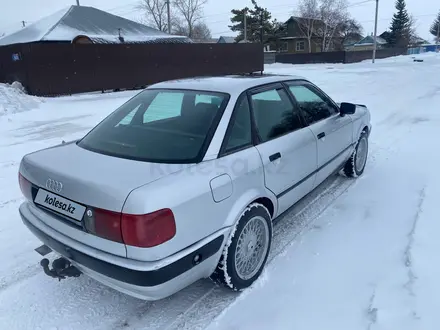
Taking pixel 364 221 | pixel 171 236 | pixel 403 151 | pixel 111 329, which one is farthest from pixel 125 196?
pixel 403 151

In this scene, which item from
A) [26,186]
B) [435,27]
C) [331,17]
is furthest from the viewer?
[435,27]

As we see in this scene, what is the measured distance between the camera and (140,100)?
323 cm

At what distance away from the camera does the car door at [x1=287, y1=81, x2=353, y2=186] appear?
3.54m

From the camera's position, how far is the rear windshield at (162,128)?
7.96 feet

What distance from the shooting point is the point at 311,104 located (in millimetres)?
3729

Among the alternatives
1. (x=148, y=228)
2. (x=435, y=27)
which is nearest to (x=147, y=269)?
(x=148, y=228)

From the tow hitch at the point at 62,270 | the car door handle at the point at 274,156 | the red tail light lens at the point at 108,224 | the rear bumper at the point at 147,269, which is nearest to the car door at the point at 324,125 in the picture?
the car door handle at the point at 274,156

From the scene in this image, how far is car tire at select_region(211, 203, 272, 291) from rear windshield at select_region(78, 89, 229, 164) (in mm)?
604

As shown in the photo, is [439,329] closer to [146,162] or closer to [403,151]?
[146,162]

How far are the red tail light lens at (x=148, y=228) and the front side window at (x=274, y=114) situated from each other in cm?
116

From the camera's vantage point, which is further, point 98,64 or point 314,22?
point 314,22

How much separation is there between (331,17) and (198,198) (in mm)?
53401

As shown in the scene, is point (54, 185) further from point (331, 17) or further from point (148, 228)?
point (331, 17)

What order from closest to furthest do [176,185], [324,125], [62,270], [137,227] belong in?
[137,227] < [176,185] < [62,270] < [324,125]
